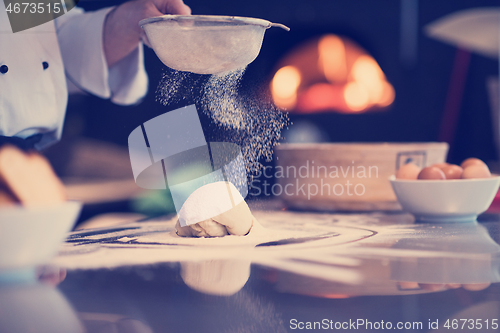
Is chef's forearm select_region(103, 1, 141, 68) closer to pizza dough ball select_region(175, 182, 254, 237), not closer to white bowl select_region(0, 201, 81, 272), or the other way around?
pizza dough ball select_region(175, 182, 254, 237)

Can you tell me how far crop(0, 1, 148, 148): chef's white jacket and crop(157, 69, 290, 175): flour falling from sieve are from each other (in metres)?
0.35

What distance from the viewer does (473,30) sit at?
254 cm

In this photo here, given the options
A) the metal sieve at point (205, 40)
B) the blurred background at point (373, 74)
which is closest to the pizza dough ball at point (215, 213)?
the metal sieve at point (205, 40)

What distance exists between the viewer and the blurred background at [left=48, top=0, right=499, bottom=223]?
323 cm

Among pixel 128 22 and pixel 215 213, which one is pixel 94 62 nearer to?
pixel 128 22

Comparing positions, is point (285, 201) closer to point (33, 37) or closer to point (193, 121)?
point (193, 121)

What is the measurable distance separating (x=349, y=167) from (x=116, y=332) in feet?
2.56

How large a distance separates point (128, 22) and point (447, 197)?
2.37ft

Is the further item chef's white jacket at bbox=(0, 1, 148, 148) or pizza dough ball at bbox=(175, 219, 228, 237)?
chef's white jacket at bbox=(0, 1, 148, 148)

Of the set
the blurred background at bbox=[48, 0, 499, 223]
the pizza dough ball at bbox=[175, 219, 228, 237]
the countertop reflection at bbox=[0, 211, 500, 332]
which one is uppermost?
the countertop reflection at bbox=[0, 211, 500, 332]

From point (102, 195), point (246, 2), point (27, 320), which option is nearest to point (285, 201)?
point (27, 320)

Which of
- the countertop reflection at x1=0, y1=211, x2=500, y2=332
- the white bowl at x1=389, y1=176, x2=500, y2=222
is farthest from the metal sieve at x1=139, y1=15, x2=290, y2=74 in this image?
the white bowl at x1=389, y1=176, x2=500, y2=222

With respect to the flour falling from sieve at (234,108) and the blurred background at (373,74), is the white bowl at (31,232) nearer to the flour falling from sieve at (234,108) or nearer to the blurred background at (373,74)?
the flour falling from sieve at (234,108)

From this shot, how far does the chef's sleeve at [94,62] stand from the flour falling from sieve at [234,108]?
0.35m
